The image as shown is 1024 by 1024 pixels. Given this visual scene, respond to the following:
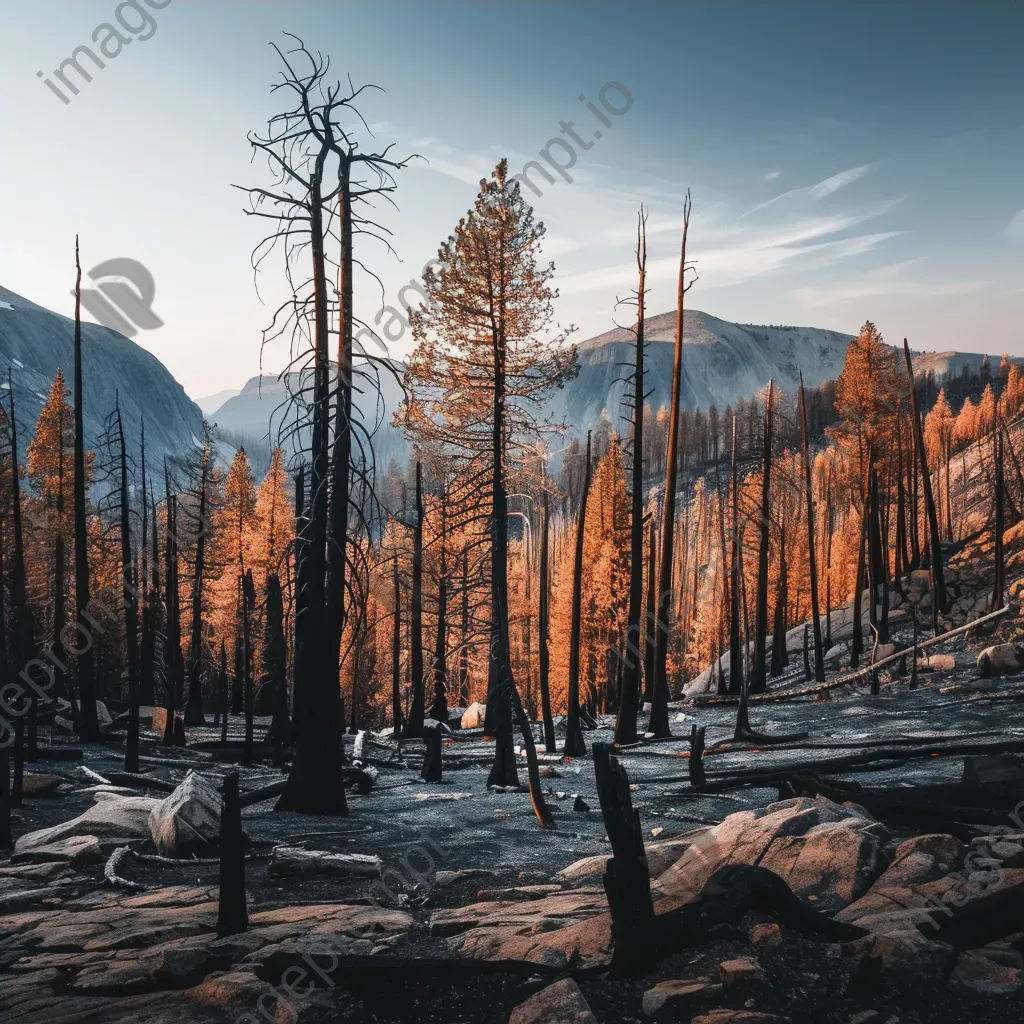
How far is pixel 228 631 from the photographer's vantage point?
117 ft

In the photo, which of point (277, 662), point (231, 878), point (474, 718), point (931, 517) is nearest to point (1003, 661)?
point (931, 517)

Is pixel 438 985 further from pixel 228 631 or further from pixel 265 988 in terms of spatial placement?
pixel 228 631

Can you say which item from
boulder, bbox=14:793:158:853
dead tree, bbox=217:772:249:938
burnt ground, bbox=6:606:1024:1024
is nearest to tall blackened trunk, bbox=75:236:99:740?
burnt ground, bbox=6:606:1024:1024

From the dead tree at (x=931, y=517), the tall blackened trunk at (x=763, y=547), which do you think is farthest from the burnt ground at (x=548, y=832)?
the dead tree at (x=931, y=517)

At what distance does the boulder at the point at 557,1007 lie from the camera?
4031mm

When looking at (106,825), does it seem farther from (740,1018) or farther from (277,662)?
(277,662)

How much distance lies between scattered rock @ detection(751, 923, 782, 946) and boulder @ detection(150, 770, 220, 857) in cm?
715

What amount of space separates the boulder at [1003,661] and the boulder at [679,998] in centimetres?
2121

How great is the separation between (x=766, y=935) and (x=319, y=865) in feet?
17.0

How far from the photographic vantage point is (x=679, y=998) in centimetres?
409

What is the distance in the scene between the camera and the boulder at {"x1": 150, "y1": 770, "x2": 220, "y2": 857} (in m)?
9.07

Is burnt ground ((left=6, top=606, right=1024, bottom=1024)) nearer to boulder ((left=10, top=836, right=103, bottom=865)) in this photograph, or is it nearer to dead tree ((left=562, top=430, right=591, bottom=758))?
boulder ((left=10, top=836, right=103, bottom=865))

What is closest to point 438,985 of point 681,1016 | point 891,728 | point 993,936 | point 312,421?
point 681,1016

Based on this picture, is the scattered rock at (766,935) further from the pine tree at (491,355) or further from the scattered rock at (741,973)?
the pine tree at (491,355)
